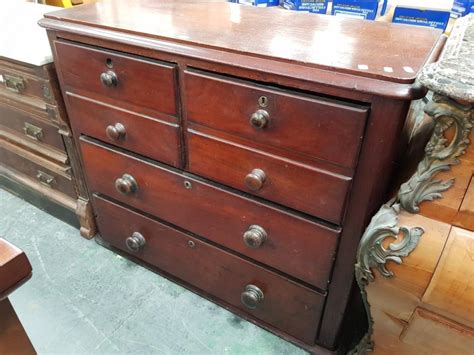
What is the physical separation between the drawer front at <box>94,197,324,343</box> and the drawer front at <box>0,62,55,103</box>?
0.39 meters

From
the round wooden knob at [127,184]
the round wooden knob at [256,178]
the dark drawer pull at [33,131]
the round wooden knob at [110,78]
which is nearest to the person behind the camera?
the round wooden knob at [256,178]

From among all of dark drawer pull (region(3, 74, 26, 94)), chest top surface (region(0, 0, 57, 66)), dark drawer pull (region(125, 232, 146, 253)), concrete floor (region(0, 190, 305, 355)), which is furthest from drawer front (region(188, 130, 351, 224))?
dark drawer pull (region(3, 74, 26, 94))

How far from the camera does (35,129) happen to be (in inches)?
54.7

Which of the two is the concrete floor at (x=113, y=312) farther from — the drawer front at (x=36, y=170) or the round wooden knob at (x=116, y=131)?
the round wooden knob at (x=116, y=131)

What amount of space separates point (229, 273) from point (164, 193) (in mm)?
305

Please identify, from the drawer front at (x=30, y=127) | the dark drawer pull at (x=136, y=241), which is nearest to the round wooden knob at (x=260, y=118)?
the dark drawer pull at (x=136, y=241)

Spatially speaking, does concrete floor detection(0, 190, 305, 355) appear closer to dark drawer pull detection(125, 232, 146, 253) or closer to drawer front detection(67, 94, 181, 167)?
dark drawer pull detection(125, 232, 146, 253)

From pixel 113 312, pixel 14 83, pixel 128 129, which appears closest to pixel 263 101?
pixel 128 129

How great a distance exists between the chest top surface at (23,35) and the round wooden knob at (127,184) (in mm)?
426

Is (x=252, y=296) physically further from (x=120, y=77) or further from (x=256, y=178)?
(x=120, y=77)

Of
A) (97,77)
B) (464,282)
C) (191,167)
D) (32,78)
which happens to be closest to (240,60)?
(191,167)

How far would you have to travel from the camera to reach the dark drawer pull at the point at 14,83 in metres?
1.28

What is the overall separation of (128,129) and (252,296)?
0.58 m

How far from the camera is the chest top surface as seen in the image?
1.18 metres
